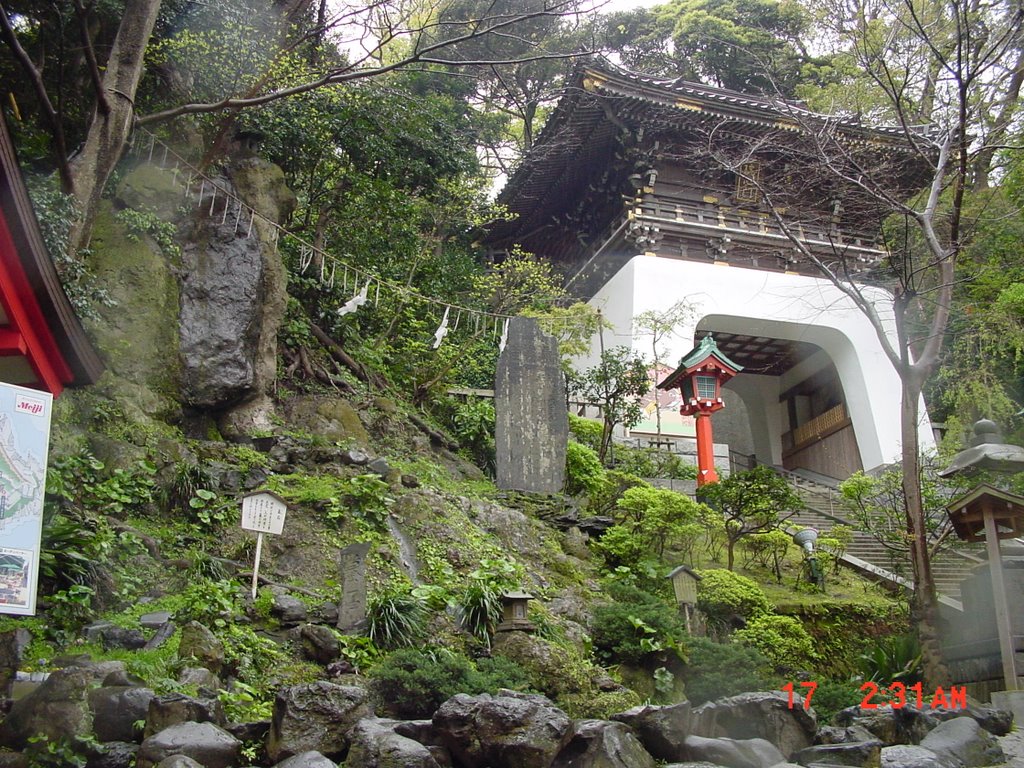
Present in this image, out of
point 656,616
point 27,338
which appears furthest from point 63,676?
point 656,616

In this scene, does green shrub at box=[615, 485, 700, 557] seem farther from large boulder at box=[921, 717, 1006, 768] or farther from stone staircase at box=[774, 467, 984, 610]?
large boulder at box=[921, 717, 1006, 768]

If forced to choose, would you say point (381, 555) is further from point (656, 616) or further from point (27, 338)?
point (27, 338)

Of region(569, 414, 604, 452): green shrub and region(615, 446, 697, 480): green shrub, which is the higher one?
region(569, 414, 604, 452): green shrub

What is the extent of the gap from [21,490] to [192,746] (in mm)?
1760

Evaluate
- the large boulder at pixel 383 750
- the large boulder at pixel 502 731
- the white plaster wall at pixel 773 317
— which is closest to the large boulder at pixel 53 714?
the large boulder at pixel 383 750

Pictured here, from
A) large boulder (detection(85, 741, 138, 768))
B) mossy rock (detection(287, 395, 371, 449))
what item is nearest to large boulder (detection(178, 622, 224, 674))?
large boulder (detection(85, 741, 138, 768))

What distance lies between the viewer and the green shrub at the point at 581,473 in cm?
1382

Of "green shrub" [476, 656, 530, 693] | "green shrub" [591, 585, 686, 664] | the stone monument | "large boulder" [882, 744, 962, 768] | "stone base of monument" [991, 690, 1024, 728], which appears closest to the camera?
"large boulder" [882, 744, 962, 768]

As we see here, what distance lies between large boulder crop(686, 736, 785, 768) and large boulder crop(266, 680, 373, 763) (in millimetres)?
2134

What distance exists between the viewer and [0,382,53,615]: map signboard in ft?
16.2

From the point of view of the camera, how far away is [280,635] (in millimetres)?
7555

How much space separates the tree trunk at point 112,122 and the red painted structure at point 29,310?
3009 mm

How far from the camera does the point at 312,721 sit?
5340 millimetres

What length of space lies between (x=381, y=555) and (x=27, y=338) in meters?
4.42
